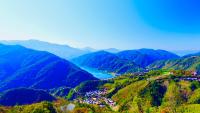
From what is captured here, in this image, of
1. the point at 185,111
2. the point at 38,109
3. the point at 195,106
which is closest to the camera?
the point at 38,109

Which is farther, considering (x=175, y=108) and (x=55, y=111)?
(x=175, y=108)

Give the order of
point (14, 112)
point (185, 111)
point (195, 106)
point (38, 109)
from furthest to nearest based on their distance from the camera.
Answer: point (195, 106)
point (185, 111)
point (14, 112)
point (38, 109)

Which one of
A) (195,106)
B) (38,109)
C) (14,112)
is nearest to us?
(38,109)

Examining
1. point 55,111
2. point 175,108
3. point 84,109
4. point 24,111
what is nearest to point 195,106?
point 175,108

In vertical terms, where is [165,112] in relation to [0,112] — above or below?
above

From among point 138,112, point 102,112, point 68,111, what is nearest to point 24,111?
point 68,111

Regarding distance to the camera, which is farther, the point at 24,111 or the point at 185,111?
the point at 185,111

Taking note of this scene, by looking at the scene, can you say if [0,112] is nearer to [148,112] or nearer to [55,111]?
[55,111]

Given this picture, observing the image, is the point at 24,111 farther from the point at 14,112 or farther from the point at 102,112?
the point at 102,112

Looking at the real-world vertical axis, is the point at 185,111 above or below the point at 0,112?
above
